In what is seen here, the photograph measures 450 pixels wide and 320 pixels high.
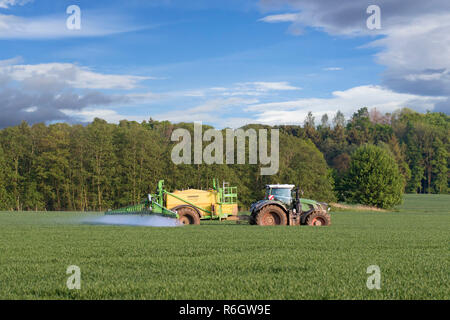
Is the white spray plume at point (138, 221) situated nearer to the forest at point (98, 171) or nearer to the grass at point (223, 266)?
the grass at point (223, 266)

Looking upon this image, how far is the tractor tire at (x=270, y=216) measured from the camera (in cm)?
2564

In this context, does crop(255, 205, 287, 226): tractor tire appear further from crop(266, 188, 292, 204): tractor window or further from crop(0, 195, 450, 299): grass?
crop(0, 195, 450, 299): grass

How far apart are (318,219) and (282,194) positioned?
219 centimetres

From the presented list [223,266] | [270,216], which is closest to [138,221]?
[270,216]

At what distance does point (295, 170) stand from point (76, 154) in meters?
29.5

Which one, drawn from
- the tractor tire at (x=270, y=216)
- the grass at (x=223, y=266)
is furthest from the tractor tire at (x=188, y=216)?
the grass at (x=223, y=266)

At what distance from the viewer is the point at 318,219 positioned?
1053 inches

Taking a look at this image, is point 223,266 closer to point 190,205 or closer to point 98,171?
point 190,205

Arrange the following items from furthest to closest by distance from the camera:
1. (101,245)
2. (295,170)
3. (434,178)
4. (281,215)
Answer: (434,178) → (295,170) → (281,215) → (101,245)

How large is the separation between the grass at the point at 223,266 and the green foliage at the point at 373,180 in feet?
187
